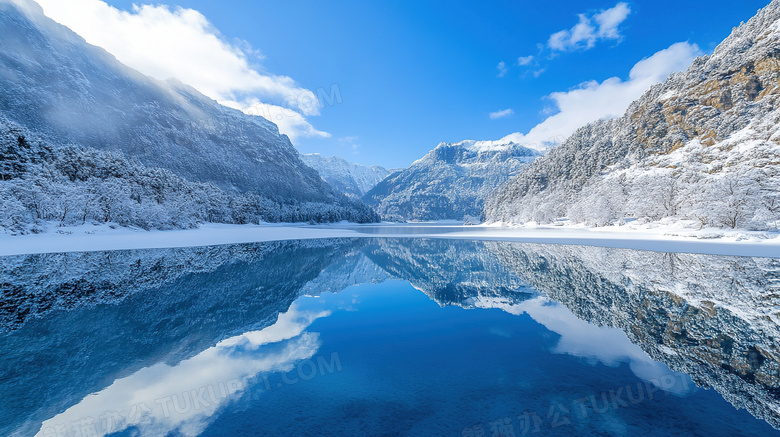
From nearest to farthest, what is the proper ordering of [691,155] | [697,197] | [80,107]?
[697,197] < [691,155] < [80,107]

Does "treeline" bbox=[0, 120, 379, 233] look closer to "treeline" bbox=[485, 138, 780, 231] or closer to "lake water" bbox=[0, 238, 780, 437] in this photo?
"lake water" bbox=[0, 238, 780, 437]

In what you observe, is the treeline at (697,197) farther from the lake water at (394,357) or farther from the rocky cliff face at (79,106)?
the rocky cliff face at (79,106)

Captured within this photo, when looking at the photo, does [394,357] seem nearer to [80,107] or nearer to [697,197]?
[697,197]

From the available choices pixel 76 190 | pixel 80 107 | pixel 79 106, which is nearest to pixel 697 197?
pixel 76 190

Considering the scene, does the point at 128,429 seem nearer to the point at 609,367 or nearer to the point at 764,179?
the point at 609,367

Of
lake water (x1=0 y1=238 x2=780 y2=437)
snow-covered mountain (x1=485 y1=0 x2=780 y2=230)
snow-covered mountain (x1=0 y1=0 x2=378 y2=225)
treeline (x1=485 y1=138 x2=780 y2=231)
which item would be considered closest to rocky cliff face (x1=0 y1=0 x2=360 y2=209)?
snow-covered mountain (x1=0 y1=0 x2=378 y2=225)

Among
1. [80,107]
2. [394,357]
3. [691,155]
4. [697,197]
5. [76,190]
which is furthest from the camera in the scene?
[80,107]

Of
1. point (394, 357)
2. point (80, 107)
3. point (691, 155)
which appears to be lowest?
point (394, 357)
